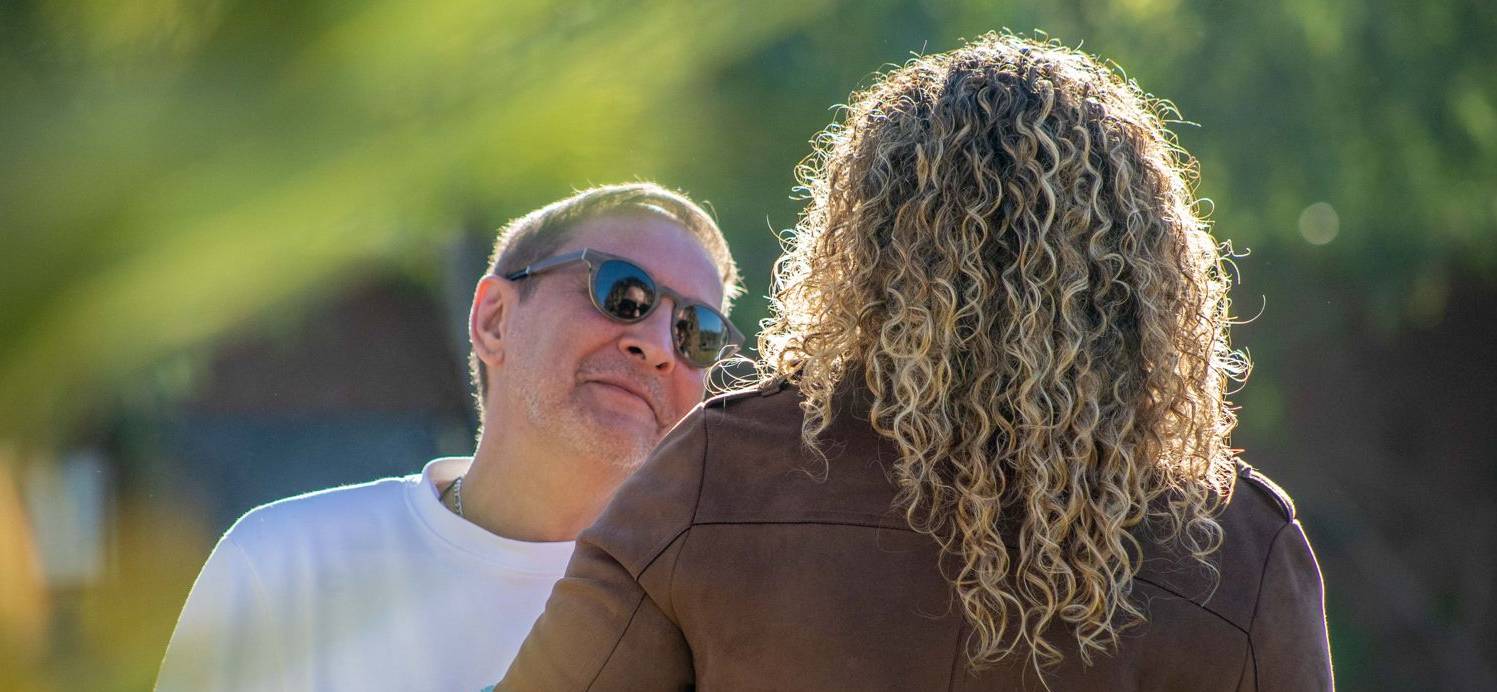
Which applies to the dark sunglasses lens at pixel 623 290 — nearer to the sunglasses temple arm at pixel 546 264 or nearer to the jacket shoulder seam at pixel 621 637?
the sunglasses temple arm at pixel 546 264

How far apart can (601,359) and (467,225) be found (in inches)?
72.9

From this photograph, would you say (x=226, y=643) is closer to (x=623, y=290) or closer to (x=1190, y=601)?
Answer: (x=623, y=290)

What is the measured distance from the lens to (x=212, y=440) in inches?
195

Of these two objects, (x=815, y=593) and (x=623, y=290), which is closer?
(x=815, y=593)

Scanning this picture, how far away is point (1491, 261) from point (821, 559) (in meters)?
5.05

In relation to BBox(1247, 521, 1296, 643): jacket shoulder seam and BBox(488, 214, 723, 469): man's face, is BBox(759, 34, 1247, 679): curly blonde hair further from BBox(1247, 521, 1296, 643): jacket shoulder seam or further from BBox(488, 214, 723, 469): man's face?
BBox(488, 214, 723, 469): man's face

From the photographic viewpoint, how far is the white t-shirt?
1944 millimetres

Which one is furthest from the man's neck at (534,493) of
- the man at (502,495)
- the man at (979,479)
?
the man at (979,479)

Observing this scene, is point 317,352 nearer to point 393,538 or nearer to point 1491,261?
point 393,538

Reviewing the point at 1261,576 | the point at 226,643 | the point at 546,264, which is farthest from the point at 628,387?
the point at 1261,576

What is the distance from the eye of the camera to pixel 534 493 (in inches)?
84.7

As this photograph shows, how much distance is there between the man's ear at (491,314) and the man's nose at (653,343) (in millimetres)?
234

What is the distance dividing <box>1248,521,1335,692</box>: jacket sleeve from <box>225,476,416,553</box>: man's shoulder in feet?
4.38

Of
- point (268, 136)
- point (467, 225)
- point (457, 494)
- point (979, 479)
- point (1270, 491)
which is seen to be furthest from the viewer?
point (467, 225)
